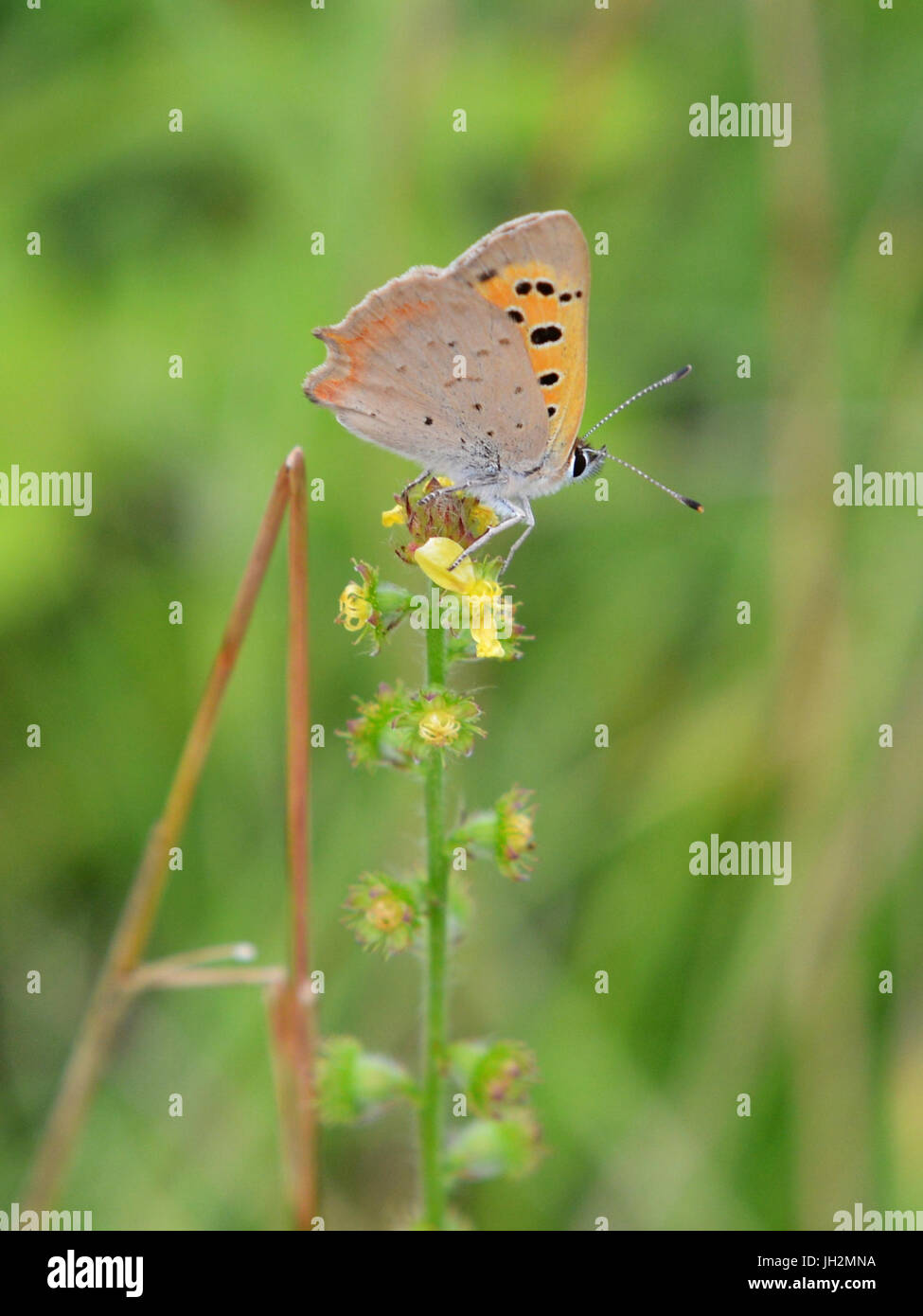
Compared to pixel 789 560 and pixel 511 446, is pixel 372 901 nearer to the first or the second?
pixel 511 446

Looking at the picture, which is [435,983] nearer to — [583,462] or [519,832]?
[519,832]

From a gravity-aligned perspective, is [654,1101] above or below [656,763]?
below

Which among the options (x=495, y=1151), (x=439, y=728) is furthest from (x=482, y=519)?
(x=495, y=1151)

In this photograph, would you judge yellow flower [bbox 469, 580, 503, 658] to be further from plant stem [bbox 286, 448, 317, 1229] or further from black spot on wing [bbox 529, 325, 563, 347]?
black spot on wing [bbox 529, 325, 563, 347]

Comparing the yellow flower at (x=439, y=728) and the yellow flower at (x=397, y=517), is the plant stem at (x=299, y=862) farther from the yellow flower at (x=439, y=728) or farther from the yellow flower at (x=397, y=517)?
the yellow flower at (x=439, y=728)

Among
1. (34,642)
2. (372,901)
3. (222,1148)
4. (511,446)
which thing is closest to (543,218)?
(511,446)

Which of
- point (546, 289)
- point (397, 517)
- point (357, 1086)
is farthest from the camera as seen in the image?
point (546, 289)
